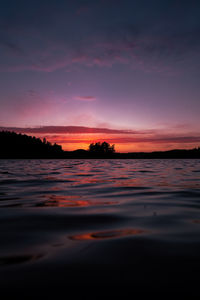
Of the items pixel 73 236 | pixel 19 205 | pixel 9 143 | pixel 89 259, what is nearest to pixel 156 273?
pixel 89 259

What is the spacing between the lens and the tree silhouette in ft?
598

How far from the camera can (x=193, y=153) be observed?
17312 centimetres

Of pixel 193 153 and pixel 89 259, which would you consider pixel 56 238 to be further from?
pixel 193 153

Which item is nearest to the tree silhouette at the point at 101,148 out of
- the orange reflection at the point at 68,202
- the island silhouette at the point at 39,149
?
the island silhouette at the point at 39,149

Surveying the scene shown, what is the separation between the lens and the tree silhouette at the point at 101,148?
598ft

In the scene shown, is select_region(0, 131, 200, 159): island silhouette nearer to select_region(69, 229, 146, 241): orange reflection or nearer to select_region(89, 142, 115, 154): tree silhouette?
select_region(89, 142, 115, 154): tree silhouette

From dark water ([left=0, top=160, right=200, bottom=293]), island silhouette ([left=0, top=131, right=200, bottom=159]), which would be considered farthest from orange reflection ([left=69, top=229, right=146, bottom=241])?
island silhouette ([left=0, top=131, right=200, bottom=159])

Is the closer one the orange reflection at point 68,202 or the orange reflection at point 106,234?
the orange reflection at point 106,234

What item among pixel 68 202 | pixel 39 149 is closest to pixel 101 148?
pixel 39 149

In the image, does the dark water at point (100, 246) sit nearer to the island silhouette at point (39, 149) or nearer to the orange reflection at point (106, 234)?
the orange reflection at point (106, 234)

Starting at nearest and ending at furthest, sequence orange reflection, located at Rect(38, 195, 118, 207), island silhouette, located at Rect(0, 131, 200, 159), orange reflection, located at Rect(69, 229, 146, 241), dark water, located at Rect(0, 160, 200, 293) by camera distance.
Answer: dark water, located at Rect(0, 160, 200, 293) → orange reflection, located at Rect(69, 229, 146, 241) → orange reflection, located at Rect(38, 195, 118, 207) → island silhouette, located at Rect(0, 131, 200, 159)

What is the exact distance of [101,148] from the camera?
183375 millimetres

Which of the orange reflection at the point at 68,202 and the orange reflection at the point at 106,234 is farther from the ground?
the orange reflection at the point at 106,234

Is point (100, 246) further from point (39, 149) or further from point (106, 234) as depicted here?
point (39, 149)
